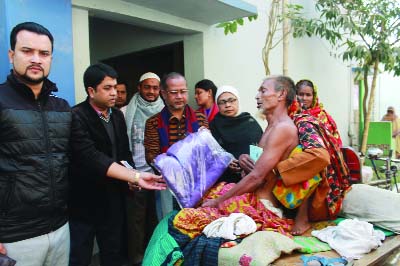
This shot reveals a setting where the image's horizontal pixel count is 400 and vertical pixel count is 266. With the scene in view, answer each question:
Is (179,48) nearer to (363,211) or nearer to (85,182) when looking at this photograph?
(85,182)

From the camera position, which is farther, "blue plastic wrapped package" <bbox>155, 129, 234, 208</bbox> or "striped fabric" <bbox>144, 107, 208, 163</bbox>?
"striped fabric" <bbox>144, 107, 208, 163</bbox>

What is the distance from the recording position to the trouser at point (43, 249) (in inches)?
73.4

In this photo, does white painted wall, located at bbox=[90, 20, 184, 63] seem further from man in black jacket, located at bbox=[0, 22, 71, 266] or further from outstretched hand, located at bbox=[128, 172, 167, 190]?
man in black jacket, located at bbox=[0, 22, 71, 266]

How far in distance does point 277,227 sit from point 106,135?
1384mm

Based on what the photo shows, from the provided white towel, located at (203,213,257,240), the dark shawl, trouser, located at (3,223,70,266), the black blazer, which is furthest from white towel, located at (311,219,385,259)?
trouser, located at (3,223,70,266)

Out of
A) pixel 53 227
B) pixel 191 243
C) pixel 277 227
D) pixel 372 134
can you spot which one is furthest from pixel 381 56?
pixel 53 227

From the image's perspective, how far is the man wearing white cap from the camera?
361 centimetres

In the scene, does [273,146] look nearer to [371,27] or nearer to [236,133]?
[236,133]

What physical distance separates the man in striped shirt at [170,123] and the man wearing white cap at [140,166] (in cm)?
54

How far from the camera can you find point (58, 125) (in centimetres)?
204

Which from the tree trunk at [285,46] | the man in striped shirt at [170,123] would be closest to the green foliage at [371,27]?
the tree trunk at [285,46]

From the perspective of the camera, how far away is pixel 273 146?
7.72 ft

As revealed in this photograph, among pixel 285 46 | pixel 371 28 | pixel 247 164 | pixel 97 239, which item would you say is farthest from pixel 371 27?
pixel 97 239

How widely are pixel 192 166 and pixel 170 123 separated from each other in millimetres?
690
